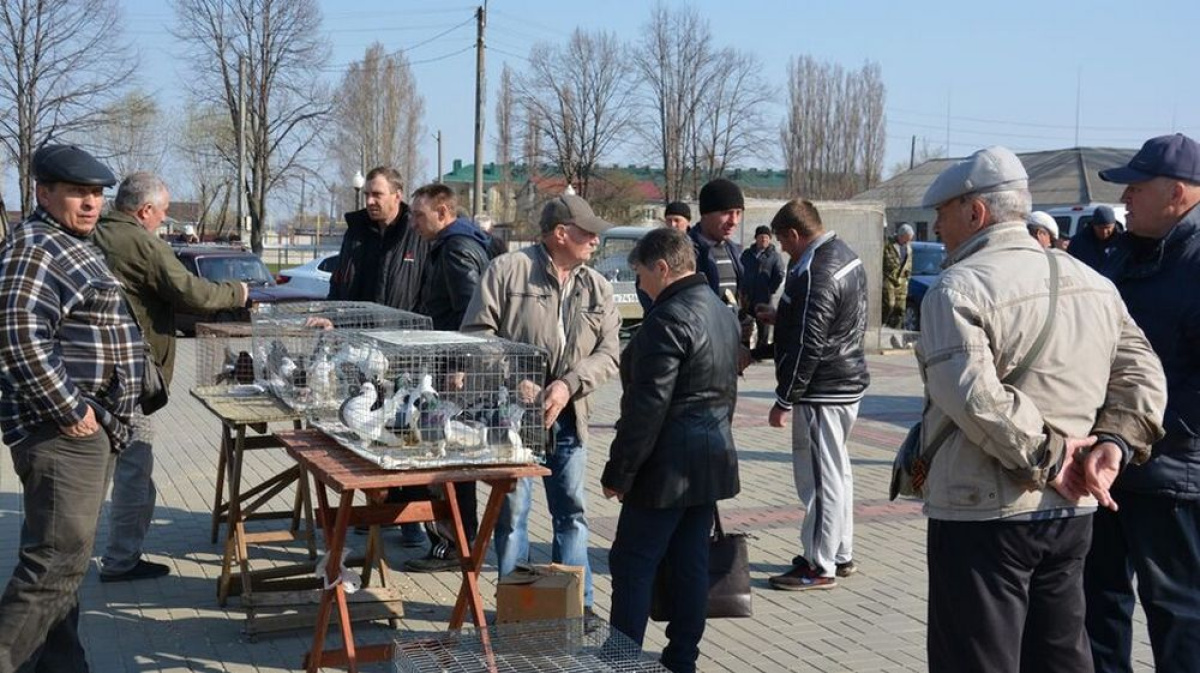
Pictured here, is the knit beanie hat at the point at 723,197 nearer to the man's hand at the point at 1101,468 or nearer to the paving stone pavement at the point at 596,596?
the paving stone pavement at the point at 596,596

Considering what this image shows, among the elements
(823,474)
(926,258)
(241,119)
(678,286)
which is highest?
(241,119)

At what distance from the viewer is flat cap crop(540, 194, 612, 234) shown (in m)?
5.62

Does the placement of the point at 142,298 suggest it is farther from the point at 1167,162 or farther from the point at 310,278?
the point at 310,278

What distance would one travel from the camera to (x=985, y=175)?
3715 millimetres

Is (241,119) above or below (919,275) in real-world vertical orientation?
above

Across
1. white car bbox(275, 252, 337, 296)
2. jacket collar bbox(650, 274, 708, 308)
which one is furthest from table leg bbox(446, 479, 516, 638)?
white car bbox(275, 252, 337, 296)

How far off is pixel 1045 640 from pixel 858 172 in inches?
2566

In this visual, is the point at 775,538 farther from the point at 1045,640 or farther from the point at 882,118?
the point at 882,118

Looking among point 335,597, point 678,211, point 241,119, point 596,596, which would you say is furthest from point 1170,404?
point 241,119

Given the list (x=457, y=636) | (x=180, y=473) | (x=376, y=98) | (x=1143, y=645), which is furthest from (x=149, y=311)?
(x=376, y=98)

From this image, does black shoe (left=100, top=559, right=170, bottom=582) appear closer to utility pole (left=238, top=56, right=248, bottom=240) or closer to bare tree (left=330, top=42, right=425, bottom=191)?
utility pole (left=238, top=56, right=248, bottom=240)

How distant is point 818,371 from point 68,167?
12.1 feet

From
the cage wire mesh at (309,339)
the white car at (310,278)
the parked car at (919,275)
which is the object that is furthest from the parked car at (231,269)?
the cage wire mesh at (309,339)

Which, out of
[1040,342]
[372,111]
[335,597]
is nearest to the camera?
[1040,342]
